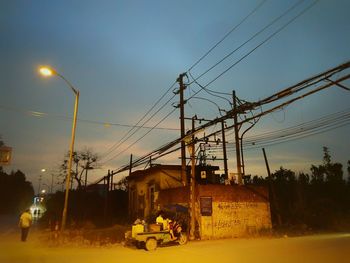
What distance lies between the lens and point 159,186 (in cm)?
2875

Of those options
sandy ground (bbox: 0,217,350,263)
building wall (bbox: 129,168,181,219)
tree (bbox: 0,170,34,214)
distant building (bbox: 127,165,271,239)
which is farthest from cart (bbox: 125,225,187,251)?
tree (bbox: 0,170,34,214)

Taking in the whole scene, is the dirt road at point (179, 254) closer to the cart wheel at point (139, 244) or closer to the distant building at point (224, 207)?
the cart wheel at point (139, 244)

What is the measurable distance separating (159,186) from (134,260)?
15762 mm

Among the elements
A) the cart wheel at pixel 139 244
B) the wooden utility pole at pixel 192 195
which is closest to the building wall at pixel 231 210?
the wooden utility pole at pixel 192 195

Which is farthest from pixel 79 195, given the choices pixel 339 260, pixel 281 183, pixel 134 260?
pixel 339 260

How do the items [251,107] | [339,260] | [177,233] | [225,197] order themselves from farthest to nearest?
[225,197] < [177,233] < [251,107] < [339,260]

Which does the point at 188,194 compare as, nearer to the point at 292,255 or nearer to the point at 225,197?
the point at 225,197

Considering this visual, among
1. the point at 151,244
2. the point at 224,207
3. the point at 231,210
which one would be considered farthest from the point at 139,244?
the point at 231,210

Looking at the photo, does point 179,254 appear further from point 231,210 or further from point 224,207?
point 231,210

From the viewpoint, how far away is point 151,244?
1580 centimetres

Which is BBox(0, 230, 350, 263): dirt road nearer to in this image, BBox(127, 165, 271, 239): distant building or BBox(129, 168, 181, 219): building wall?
BBox(127, 165, 271, 239): distant building

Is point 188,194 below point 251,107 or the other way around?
below

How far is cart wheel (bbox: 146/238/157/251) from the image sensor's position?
51.4 feet

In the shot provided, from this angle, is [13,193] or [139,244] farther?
[13,193]
